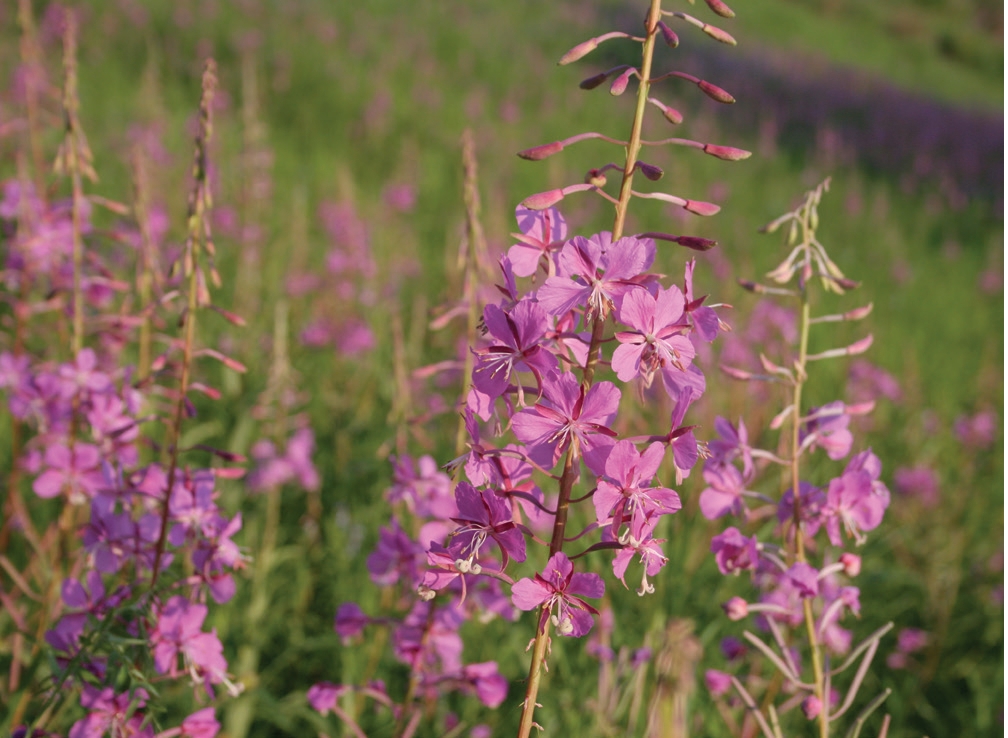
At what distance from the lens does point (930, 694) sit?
10.5 ft

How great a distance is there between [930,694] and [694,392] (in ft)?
9.39

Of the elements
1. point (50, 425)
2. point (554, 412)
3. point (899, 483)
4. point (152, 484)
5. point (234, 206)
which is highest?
point (554, 412)

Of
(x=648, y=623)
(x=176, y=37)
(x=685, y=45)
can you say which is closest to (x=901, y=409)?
(x=648, y=623)

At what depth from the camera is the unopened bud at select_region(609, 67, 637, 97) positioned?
1174 mm

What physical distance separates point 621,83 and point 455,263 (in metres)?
2.11

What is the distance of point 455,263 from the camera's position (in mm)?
3277

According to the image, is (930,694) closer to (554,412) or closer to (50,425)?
(554,412)

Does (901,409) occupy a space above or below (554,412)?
below

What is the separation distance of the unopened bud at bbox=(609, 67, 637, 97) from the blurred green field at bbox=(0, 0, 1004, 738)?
853mm

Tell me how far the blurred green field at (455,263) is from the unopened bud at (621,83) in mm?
853

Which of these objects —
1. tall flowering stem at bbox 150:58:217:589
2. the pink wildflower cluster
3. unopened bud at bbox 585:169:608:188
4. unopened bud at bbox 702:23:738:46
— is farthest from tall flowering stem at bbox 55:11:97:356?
unopened bud at bbox 702:23:738:46

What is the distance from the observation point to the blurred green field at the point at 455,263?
108 inches

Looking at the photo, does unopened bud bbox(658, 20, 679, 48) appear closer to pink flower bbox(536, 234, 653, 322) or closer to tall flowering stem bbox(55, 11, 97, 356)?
pink flower bbox(536, 234, 653, 322)

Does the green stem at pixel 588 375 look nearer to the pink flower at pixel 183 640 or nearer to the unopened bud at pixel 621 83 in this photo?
the unopened bud at pixel 621 83
